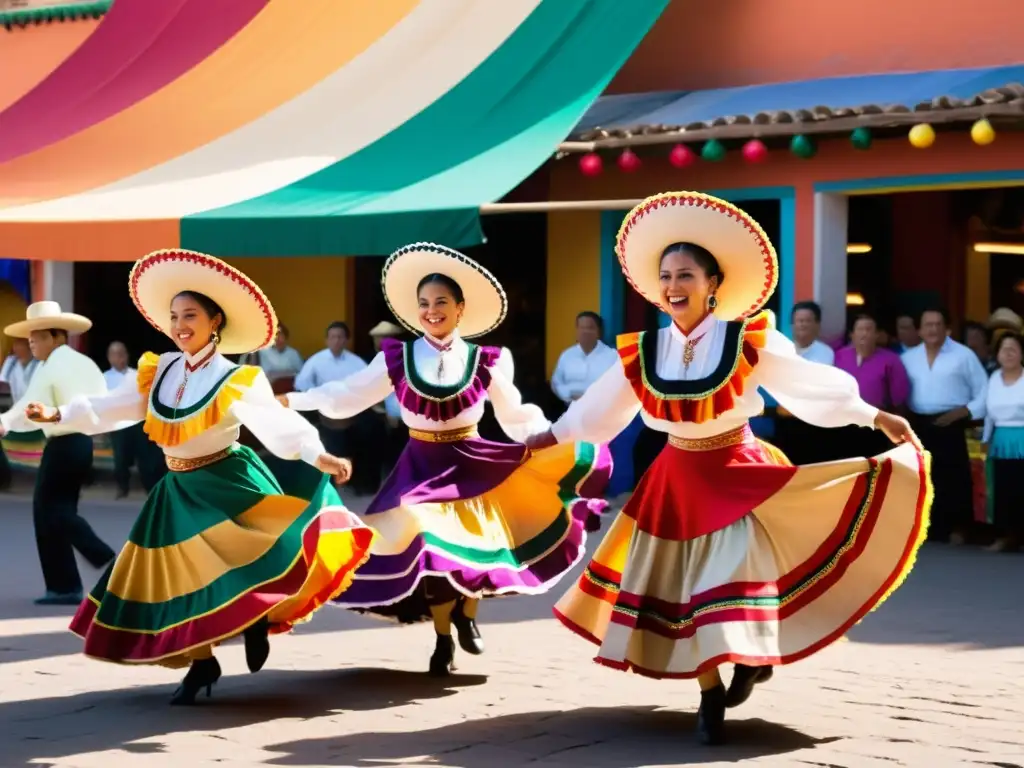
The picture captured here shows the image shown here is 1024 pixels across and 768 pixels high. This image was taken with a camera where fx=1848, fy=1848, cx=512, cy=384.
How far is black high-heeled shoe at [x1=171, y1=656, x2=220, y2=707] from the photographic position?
21.3 ft

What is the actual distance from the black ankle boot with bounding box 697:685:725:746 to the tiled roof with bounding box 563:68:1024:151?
6197 millimetres

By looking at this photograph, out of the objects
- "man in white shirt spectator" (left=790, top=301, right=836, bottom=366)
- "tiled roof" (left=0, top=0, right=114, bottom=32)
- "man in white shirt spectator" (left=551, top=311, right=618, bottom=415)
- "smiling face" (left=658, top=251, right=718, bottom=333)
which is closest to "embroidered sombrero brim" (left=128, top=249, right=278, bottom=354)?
"smiling face" (left=658, top=251, right=718, bottom=333)

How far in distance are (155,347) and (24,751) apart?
11.4m

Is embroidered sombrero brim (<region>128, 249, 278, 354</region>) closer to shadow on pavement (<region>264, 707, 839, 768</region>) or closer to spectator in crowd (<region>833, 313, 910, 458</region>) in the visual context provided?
shadow on pavement (<region>264, 707, 839, 768</region>)

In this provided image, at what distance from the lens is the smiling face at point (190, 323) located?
22.2 feet

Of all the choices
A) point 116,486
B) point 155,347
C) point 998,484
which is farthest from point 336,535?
point 155,347

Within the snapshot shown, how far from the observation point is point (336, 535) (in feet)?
21.2

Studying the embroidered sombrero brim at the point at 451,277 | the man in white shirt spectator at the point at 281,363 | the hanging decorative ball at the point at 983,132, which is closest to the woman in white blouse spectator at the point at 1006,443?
the hanging decorative ball at the point at 983,132

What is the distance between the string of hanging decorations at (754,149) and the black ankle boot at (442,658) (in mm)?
5556

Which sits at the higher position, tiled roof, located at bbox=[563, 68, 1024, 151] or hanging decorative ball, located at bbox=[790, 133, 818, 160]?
tiled roof, located at bbox=[563, 68, 1024, 151]

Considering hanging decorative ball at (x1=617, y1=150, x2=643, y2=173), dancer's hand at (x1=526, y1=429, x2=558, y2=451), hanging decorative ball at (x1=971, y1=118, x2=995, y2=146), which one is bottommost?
dancer's hand at (x1=526, y1=429, x2=558, y2=451)

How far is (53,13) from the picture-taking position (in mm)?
15031

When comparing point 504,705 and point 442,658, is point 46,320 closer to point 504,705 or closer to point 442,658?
point 442,658

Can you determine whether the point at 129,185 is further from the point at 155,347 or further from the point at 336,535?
the point at 336,535
